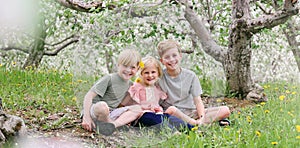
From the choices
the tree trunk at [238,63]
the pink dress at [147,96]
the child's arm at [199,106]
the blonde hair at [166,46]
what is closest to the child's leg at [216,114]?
the child's arm at [199,106]

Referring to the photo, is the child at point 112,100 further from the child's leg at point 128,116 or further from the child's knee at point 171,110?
the child's knee at point 171,110

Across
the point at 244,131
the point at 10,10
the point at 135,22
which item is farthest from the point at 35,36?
the point at 244,131

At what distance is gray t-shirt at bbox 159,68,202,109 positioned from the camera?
147 inches

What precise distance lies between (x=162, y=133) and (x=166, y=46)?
27.8 inches

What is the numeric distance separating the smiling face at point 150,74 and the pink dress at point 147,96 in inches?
1.8

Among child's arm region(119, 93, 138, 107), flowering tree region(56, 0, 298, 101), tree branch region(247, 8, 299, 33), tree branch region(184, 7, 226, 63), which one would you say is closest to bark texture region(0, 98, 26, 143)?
child's arm region(119, 93, 138, 107)

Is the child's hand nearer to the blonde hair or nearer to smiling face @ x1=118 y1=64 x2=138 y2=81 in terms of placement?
smiling face @ x1=118 y1=64 x2=138 y2=81

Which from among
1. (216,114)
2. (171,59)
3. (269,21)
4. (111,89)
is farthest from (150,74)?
(269,21)

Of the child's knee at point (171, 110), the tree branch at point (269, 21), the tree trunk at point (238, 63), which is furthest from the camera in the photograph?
the tree trunk at point (238, 63)

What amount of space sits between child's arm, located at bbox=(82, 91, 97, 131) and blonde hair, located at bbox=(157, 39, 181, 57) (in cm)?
64

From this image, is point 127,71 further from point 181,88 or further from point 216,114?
point 216,114

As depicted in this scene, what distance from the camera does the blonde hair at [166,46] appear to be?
3.69m

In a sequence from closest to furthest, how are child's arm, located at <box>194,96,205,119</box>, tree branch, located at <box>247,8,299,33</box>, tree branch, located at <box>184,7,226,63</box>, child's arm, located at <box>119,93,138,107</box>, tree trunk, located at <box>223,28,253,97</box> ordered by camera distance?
child's arm, located at <box>119,93,138,107</box> < child's arm, located at <box>194,96,205,119</box> < tree branch, located at <box>184,7,226,63</box> < tree branch, located at <box>247,8,299,33</box> < tree trunk, located at <box>223,28,253,97</box>

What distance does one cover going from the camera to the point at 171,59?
3.72m
